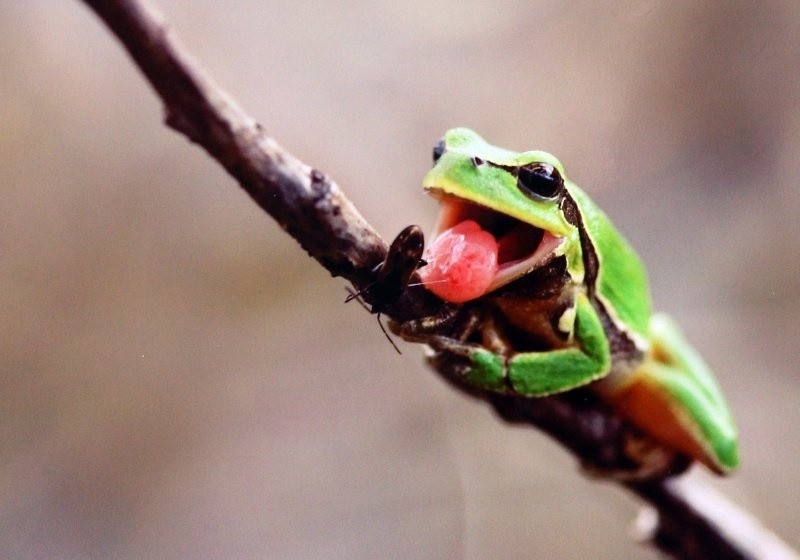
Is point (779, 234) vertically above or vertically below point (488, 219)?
below

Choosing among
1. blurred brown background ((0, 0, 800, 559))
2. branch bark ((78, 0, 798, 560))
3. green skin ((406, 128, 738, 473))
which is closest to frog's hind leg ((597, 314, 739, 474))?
green skin ((406, 128, 738, 473))

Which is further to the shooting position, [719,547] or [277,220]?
[719,547]

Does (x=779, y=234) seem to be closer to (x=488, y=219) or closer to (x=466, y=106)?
(x=466, y=106)

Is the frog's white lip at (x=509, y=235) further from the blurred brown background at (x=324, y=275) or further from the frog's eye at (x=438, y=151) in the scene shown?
the blurred brown background at (x=324, y=275)

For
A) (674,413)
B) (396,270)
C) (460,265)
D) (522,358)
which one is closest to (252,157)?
(396,270)

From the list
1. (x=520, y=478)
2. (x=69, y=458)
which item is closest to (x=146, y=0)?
(x=69, y=458)

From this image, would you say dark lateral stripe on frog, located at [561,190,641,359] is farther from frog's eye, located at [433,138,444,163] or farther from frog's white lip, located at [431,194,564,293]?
frog's eye, located at [433,138,444,163]
